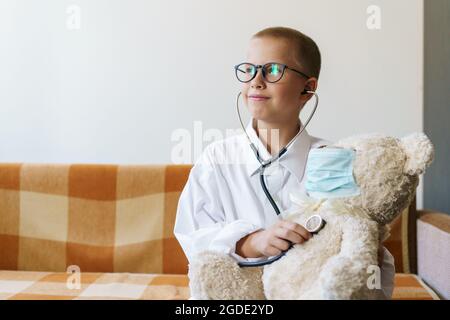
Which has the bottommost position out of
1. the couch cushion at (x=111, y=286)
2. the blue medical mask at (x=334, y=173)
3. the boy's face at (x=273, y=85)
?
the couch cushion at (x=111, y=286)

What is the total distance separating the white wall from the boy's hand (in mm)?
493

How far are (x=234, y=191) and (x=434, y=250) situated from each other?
20.8 inches

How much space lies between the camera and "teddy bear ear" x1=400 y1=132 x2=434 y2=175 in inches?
19.1

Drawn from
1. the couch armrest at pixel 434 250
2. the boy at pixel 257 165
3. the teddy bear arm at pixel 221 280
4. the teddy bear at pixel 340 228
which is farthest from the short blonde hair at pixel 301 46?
the couch armrest at pixel 434 250

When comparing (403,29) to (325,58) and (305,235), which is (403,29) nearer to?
(325,58)

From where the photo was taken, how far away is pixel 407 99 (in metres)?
1.01

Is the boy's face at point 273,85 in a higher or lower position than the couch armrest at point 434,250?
higher

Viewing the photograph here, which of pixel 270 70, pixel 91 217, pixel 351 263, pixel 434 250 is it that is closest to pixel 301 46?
pixel 270 70

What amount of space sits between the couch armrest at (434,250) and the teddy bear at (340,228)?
45cm

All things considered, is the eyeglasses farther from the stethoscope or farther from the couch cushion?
the couch cushion

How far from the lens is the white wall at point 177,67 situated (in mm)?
972

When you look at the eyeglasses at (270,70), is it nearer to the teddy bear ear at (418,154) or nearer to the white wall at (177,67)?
the teddy bear ear at (418,154)

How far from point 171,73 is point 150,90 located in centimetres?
6

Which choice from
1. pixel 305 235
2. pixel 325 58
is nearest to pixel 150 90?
pixel 325 58
